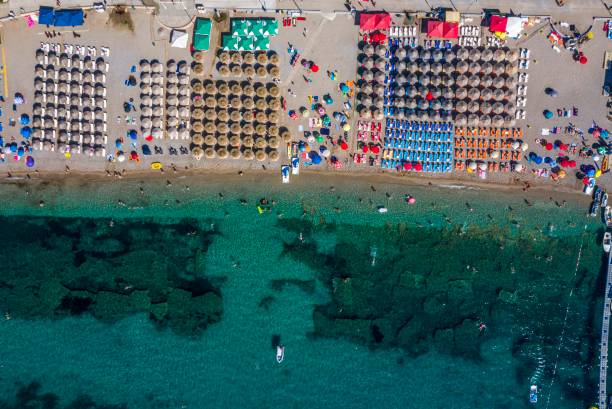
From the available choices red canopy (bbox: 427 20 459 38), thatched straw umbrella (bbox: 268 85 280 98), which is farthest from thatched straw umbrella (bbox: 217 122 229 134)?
red canopy (bbox: 427 20 459 38)

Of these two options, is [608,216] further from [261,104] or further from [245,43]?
[245,43]

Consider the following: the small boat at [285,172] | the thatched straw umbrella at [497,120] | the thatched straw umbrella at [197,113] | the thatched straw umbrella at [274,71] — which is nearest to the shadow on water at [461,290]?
the small boat at [285,172]

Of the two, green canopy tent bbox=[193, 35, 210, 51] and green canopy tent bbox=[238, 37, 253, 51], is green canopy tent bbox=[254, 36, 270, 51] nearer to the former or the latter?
green canopy tent bbox=[238, 37, 253, 51]

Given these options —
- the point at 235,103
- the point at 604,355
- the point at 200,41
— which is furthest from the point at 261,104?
the point at 604,355

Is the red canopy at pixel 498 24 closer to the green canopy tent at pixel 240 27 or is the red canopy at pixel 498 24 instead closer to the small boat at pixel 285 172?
the green canopy tent at pixel 240 27

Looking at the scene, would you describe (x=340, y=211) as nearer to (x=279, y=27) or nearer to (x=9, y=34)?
(x=279, y=27)

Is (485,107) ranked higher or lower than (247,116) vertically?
higher

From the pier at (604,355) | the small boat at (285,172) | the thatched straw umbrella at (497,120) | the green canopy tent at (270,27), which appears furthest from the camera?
the pier at (604,355)
